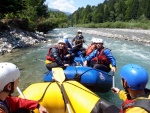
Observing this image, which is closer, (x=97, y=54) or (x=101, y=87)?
(x=101, y=87)

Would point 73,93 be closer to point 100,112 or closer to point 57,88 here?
point 57,88

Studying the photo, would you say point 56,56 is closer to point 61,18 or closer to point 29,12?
point 29,12

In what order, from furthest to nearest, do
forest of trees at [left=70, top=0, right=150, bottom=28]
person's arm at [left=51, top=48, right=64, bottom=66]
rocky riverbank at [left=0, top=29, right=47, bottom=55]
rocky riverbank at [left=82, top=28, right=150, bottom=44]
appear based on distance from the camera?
1. forest of trees at [left=70, top=0, right=150, bottom=28]
2. rocky riverbank at [left=82, top=28, right=150, bottom=44]
3. rocky riverbank at [left=0, top=29, right=47, bottom=55]
4. person's arm at [left=51, top=48, right=64, bottom=66]

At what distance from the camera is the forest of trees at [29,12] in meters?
16.1

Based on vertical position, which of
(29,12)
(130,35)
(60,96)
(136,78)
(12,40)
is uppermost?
(136,78)

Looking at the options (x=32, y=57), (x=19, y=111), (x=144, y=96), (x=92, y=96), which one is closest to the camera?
(x=144, y=96)

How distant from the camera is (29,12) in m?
25.5

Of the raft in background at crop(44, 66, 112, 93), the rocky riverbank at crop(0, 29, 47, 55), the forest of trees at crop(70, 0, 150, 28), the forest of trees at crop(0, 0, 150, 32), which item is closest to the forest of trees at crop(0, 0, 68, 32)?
the forest of trees at crop(0, 0, 150, 32)

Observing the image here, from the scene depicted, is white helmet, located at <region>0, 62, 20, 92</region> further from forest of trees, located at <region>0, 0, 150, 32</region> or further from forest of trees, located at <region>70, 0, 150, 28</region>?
forest of trees, located at <region>70, 0, 150, 28</region>

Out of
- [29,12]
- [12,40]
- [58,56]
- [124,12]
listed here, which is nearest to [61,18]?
[124,12]

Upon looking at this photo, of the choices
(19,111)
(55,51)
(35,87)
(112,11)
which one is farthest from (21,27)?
(112,11)

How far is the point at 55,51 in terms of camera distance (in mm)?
6105

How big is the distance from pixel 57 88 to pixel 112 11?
70.0 metres

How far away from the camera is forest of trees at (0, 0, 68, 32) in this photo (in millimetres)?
16109
